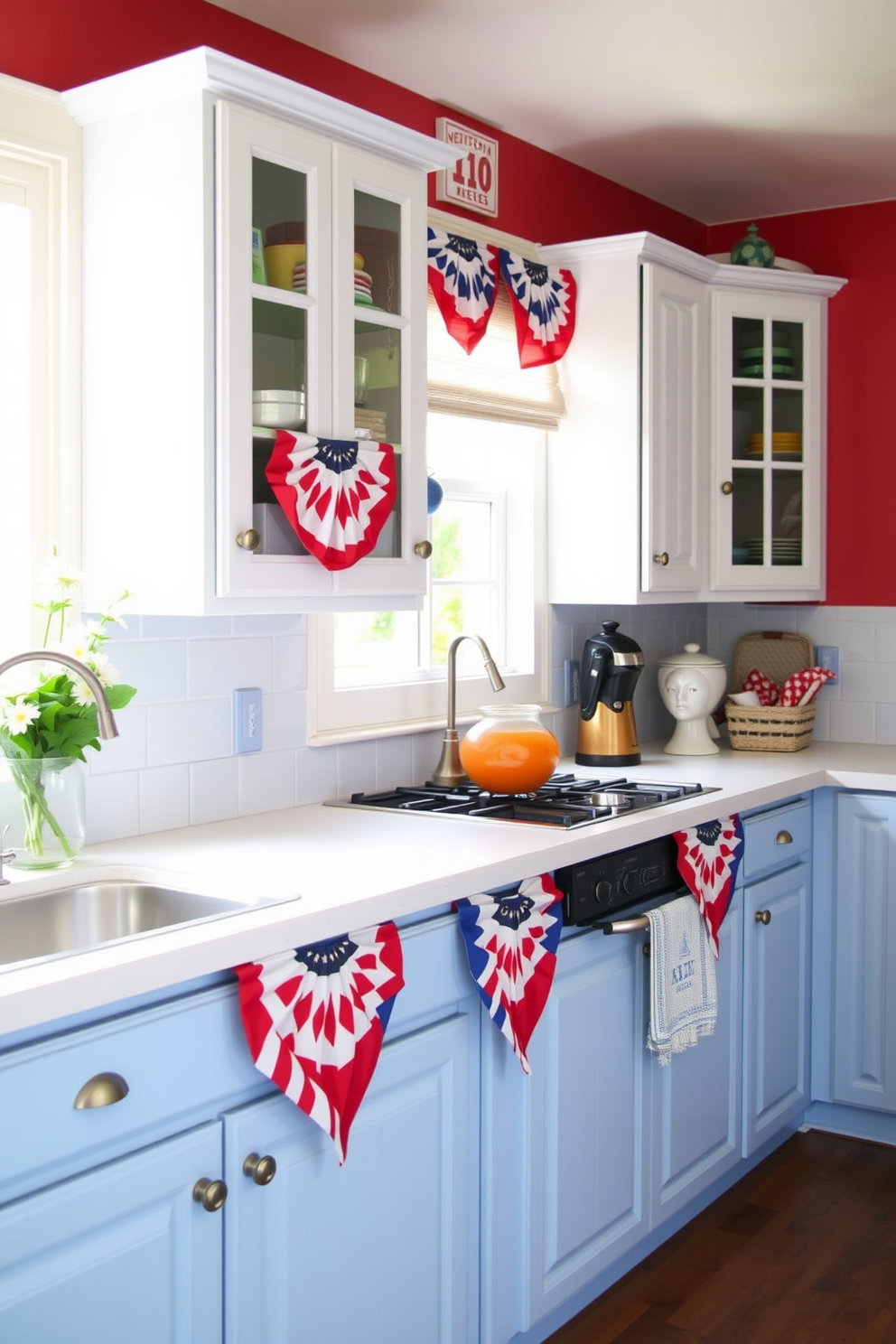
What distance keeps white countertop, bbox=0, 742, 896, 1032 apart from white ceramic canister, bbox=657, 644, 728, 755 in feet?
1.83

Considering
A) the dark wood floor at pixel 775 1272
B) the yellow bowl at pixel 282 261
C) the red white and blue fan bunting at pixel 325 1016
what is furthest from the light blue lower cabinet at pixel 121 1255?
the yellow bowl at pixel 282 261

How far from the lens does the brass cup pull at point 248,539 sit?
224 centimetres

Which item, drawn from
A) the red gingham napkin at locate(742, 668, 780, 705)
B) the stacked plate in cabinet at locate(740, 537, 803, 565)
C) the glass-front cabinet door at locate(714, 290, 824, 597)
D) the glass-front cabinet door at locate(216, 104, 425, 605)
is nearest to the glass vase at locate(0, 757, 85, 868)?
the glass-front cabinet door at locate(216, 104, 425, 605)

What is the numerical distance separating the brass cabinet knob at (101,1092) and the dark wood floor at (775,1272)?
4.26ft

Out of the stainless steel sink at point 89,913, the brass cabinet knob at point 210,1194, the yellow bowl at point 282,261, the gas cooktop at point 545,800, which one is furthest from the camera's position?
the gas cooktop at point 545,800

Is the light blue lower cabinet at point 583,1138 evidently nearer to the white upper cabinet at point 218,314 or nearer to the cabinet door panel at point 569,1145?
the cabinet door panel at point 569,1145

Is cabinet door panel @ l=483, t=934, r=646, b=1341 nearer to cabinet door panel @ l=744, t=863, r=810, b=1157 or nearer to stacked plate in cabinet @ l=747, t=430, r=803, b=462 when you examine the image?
cabinet door panel @ l=744, t=863, r=810, b=1157

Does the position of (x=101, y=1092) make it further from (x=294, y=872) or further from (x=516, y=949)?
(x=516, y=949)

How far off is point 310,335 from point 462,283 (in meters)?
0.90

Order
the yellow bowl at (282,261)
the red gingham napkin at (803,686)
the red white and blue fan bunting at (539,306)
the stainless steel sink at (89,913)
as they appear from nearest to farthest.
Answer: the stainless steel sink at (89,913)
the yellow bowl at (282,261)
the red white and blue fan bunting at (539,306)
the red gingham napkin at (803,686)

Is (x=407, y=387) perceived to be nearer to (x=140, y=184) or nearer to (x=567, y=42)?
(x=140, y=184)

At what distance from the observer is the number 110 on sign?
3.22 metres

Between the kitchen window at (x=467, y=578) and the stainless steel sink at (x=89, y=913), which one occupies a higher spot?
the kitchen window at (x=467, y=578)

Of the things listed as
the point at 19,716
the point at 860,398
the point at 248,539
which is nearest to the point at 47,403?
the point at 248,539
